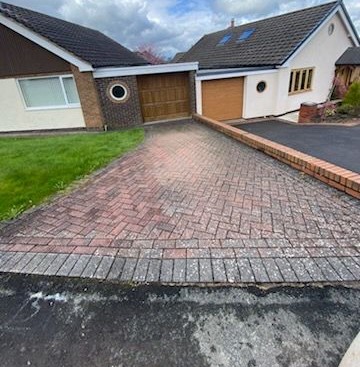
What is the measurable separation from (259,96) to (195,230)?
11575 mm

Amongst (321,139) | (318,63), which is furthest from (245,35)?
(321,139)

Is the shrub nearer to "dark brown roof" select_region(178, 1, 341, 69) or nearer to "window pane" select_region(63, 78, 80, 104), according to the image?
"dark brown roof" select_region(178, 1, 341, 69)

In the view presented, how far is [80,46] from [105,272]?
464 inches

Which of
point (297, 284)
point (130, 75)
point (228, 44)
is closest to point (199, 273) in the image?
point (297, 284)

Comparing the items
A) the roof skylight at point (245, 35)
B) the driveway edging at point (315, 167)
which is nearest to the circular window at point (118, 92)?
the driveway edging at point (315, 167)

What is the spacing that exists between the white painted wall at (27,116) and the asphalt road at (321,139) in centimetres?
784

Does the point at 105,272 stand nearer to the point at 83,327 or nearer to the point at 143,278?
the point at 143,278

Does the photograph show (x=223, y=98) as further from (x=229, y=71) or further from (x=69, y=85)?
(x=69, y=85)

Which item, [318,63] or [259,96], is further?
[318,63]

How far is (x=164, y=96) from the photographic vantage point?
11.4 m

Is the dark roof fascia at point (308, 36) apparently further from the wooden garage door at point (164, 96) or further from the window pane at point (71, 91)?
the window pane at point (71, 91)

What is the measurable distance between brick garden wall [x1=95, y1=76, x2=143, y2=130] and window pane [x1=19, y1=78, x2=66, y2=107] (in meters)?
1.93

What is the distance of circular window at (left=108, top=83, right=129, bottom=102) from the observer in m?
10.3

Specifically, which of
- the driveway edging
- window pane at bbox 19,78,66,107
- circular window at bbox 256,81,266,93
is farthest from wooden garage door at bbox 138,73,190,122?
the driveway edging
